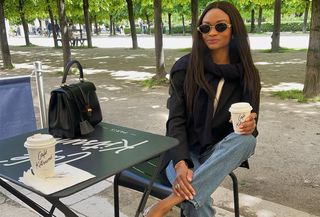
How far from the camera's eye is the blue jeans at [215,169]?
2.08 metres

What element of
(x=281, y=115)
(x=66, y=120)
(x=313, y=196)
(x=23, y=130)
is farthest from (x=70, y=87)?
(x=281, y=115)

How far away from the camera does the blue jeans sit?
2.08 metres

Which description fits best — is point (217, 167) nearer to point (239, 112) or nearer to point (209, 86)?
point (239, 112)

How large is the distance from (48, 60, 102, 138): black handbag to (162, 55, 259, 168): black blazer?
1.71 feet

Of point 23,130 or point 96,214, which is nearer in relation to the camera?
point 96,214

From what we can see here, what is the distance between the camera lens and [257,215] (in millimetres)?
3123

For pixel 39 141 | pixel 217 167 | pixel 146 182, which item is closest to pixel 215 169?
pixel 217 167

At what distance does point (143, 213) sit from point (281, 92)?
6218 millimetres

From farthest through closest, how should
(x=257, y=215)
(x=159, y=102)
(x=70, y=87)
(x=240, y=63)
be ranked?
(x=159, y=102), (x=257, y=215), (x=240, y=63), (x=70, y=87)

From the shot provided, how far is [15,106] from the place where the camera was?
12.4 feet

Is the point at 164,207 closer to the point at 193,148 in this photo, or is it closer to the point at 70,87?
the point at 193,148

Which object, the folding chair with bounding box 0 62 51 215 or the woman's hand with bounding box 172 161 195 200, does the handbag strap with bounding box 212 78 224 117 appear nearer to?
the woman's hand with bounding box 172 161 195 200

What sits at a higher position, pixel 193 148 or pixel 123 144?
pixel 123 144

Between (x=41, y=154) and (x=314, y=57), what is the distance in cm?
661
